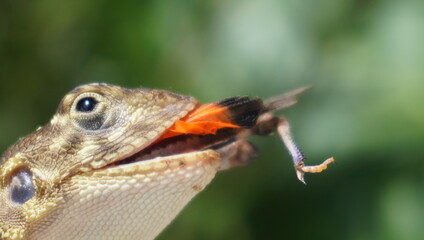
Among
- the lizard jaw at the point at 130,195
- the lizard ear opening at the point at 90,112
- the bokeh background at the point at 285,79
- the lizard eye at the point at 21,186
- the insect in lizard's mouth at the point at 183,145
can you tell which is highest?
the bokeh background at the point at 285,79

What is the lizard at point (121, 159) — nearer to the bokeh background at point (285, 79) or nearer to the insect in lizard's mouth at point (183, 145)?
the insect in lizard's mouth at point (183, 145)

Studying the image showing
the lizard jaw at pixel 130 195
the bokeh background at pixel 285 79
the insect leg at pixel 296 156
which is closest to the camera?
the insect leg at pixel 296 156

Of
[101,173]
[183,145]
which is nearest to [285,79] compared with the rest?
[183,145]

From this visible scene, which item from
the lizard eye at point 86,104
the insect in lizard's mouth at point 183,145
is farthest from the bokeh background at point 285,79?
the lizard eye at point 86,104

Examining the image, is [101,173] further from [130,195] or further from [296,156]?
[296,156]

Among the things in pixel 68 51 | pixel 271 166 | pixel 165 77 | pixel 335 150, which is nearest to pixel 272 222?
pixel 271 166

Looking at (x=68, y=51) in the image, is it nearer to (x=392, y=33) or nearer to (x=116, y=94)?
(x=392, y=33)

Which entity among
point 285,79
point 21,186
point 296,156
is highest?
point 285,79
